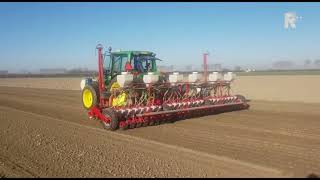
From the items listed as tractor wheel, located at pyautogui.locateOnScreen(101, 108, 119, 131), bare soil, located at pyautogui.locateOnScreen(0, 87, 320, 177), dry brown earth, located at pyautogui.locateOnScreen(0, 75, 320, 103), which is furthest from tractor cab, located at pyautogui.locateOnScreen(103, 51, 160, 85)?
dry brown earth, located at pyautogui.locateOnScreen(0, 75, 320, 103)

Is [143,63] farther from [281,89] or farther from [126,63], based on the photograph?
[281,89]

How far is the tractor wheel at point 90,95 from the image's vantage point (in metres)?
11.6

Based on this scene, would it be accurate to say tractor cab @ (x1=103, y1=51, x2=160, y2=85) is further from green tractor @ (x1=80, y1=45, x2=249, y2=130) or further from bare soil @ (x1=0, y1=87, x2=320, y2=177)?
bare soil @ (x1=0, y1=87, x2=320, y2=177)

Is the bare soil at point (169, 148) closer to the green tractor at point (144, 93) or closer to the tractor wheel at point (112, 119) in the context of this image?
the tractor wheel at point (112, 119)

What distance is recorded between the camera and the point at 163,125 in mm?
11117

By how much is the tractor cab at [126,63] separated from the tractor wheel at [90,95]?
507 millimetres

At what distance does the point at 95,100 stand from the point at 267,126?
187 inches

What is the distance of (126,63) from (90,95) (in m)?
1.41

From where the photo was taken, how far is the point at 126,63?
12.0 metres

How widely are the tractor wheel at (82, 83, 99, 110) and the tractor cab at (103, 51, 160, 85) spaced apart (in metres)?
0.51

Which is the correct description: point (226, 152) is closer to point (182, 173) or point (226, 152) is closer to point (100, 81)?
point (182, 173)

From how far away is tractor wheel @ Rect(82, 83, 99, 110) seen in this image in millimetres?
11602

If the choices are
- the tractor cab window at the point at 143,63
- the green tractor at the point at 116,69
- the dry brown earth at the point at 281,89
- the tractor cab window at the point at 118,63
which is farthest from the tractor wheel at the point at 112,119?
the dry brown earth at the point at 281,89

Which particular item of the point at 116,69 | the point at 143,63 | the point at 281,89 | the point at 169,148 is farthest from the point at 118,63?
the point at 281,89
